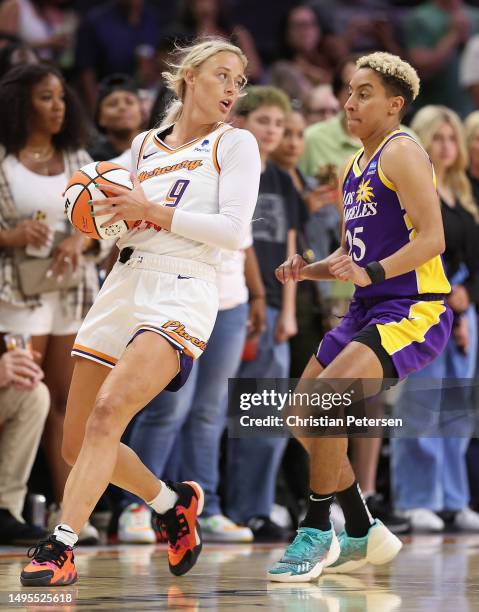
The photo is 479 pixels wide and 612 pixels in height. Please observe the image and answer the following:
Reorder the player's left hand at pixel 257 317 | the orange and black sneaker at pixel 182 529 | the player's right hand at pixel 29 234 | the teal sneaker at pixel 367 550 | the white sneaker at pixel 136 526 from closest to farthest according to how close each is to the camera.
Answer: the orange and black sneaker at pixel 182 529
the teal sneaker at pixel 367 550
the player's right hand at pixel 29 234
the white sneaker at pixel 136 526
the player's left hand at pixel 257 317

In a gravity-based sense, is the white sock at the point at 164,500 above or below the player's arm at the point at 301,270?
below

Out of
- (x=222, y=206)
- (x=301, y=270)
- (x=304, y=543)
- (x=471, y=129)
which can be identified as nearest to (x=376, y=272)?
(x=301, y=270)

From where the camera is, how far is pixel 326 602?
4.44m

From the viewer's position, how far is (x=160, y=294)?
16.0 feet

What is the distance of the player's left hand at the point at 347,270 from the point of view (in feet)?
16.1

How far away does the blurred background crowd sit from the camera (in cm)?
675

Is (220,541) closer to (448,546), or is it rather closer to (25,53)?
(448,546)

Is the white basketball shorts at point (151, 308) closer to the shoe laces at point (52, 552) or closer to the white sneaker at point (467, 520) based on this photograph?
the shoe laces at point (52, 552)

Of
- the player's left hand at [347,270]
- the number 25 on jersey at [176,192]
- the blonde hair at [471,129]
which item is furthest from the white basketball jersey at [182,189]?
the blonde hair at [471,129]

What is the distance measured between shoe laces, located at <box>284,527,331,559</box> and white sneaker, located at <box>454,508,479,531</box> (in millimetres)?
3263

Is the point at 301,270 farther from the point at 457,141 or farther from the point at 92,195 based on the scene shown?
the point at 457,141

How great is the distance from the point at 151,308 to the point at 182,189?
512 millimetres

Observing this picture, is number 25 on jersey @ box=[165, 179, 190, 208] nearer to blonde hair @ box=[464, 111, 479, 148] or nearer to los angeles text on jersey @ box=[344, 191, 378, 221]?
los angeles text on jersey @ box=[344, 191, 378, 221]

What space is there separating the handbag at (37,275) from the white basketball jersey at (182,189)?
1.69m
